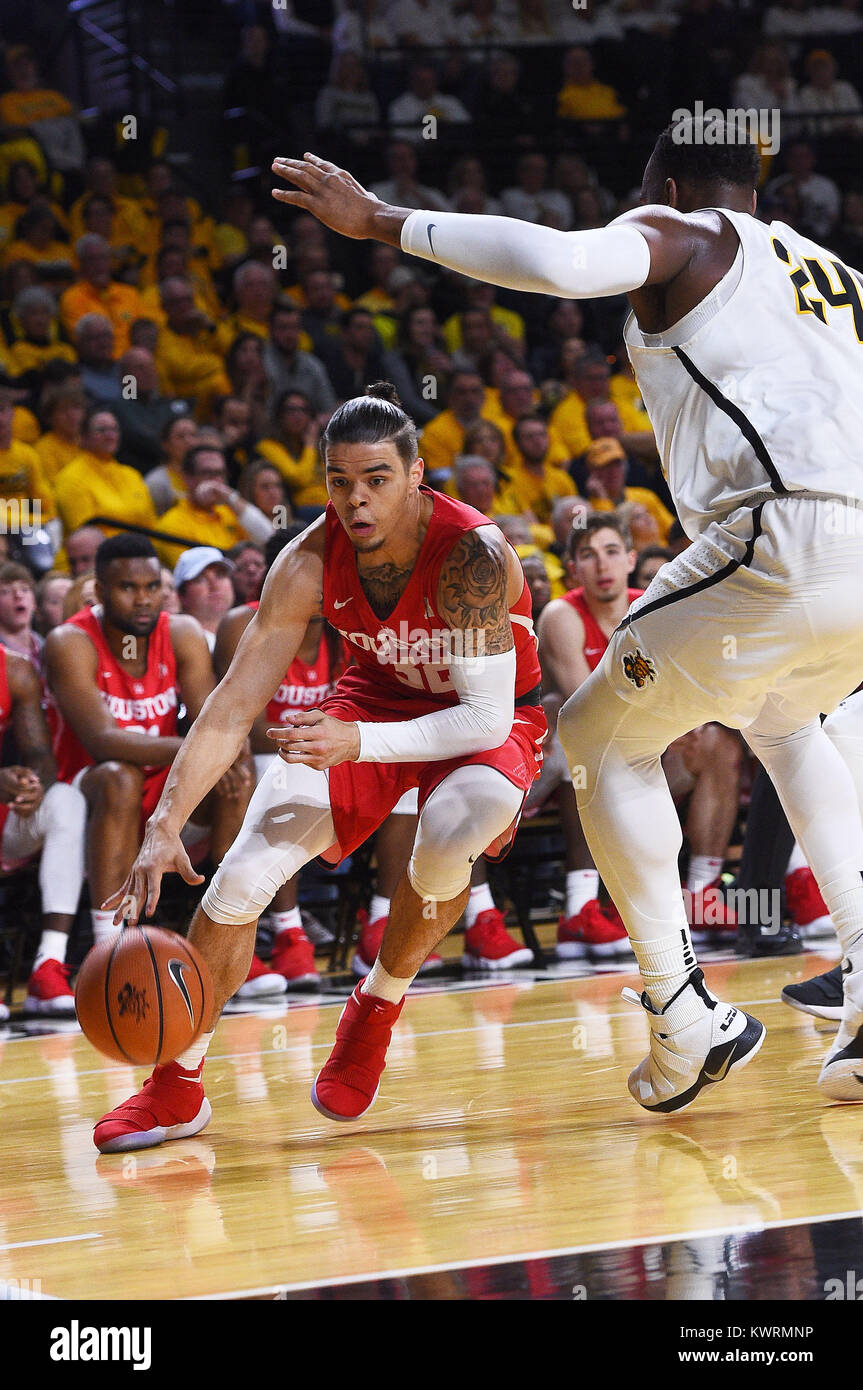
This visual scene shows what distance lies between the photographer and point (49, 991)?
5879 millimetres

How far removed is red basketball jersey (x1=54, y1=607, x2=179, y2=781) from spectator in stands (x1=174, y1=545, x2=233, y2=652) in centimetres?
81

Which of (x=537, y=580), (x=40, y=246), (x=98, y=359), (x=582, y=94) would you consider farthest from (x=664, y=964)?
(x=582, y=94)

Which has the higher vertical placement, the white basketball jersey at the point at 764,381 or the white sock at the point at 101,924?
the white basketball jersey at the point at 764,381

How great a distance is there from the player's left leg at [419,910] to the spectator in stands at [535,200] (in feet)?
30.0

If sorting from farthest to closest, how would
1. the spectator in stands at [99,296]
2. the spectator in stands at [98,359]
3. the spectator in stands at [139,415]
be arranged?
the spectator in stands at [99,296] < the spectator in stands at [98,359] < the spectator in stands at [139,415]

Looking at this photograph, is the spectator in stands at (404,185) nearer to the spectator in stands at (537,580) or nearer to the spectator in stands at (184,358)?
the spectator in stands at (184,358)

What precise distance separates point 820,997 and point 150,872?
2101mm

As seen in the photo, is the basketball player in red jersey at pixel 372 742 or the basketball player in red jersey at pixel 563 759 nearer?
the basketball player in red jersey at pixel 372 742

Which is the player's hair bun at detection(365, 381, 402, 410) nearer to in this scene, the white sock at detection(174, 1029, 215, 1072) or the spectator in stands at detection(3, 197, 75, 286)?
the white sock at detection(174, 1029, 215, 1072)

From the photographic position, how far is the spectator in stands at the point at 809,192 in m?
12.9

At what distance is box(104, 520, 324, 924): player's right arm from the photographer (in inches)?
139

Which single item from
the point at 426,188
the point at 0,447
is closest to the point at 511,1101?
the point at 0,447

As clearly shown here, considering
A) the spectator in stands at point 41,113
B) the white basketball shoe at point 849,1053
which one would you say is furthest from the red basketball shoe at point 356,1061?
the spectator in stands at point 41,113

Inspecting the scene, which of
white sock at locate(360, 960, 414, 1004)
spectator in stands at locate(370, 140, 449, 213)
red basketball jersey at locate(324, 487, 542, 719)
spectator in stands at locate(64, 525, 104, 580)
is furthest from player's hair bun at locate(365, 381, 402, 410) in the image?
spectator in stands at locate(370, 140, 449, 213)
